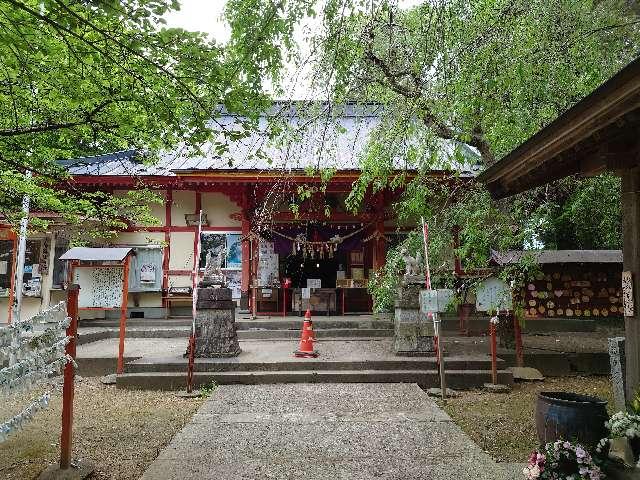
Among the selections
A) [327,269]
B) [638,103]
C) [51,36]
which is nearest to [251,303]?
[327,269]

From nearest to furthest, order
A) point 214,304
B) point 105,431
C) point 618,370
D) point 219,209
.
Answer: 1. point 618,370
2. point 105,431
3. point 214,304
4. point 219,209

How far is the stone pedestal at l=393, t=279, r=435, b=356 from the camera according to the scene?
8.17 metres

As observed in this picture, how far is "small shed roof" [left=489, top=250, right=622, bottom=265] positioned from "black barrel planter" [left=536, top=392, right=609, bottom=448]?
13.6 feet

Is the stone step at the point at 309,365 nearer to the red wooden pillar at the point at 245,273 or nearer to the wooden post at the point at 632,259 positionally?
the wooden post at the point at 632,259

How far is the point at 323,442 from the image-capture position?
4707 mm

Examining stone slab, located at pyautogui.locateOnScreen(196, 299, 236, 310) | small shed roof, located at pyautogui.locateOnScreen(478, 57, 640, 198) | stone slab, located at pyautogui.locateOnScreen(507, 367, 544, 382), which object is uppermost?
small shed roof, located at pyautogui.locateOnScreen(478, 57, 640, 198)

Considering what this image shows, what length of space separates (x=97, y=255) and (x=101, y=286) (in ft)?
1.81

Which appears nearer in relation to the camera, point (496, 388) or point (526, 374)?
point (496, 388)

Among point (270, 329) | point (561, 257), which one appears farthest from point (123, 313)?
point (561, 257)

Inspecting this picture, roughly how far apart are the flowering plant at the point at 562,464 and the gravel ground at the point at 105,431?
3311 mm

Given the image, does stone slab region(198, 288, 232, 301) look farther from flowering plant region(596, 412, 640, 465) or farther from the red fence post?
flowering plant region(596, 412, 640, 465)

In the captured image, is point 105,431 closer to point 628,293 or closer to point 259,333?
point 259,333

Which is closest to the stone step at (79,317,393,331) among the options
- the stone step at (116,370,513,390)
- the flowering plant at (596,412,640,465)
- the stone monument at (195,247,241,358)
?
the stone monument at (195,247,241,358)

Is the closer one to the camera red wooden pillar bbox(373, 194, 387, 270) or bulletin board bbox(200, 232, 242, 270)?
red wooden pillar bbox(373, 194, 387, 270)
